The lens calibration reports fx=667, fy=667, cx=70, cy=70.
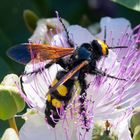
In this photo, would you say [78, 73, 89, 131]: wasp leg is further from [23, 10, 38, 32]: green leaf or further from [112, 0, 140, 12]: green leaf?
[23, 10, 38, 32]: green leaf

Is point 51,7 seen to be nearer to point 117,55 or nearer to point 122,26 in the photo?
point 122,26

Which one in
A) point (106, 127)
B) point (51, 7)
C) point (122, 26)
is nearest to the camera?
point (106, 127)

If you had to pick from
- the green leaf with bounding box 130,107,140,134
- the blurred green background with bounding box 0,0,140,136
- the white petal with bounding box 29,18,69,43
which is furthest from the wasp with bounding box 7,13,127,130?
the blurred green background with bounding box 0,0,140,136

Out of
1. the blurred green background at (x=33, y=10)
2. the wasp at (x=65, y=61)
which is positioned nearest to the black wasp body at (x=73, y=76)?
the wasp at (x=65, y=61)

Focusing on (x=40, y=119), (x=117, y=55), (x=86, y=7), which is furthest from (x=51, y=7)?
(x=40, y=119)

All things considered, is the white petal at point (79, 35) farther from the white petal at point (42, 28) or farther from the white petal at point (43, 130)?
the white petal at point (43, 130)

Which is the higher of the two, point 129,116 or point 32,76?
point 32,76

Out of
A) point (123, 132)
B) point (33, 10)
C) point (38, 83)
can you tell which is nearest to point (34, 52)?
point (38, 83)
